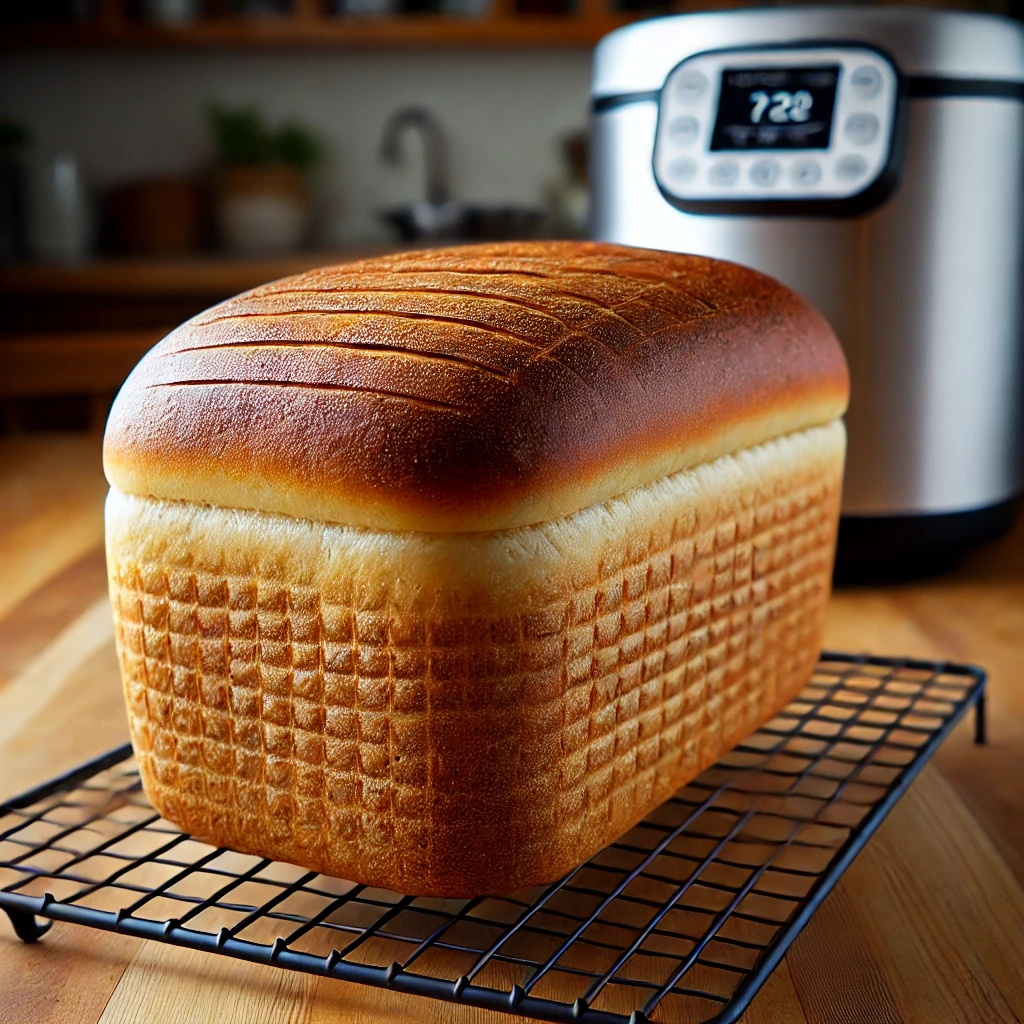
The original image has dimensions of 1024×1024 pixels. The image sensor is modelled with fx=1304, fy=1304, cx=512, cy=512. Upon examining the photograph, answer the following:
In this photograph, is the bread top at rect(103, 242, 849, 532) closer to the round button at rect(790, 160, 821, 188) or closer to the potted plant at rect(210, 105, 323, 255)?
the round button at rect(790, 160, 821, 188)

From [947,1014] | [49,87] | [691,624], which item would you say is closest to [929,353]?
[691,624]

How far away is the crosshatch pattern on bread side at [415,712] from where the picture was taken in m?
0.65

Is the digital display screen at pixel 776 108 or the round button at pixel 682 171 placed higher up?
the digital display screen at pixel 776 108

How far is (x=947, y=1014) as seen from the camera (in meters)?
0.66

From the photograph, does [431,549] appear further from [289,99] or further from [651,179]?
[289,99]

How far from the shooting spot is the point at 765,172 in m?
1.35

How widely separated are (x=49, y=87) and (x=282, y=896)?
9.24ft

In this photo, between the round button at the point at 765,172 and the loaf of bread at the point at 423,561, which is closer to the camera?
the loaf of bread at the point at 423,561

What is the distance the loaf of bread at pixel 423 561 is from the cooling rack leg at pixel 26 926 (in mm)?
91

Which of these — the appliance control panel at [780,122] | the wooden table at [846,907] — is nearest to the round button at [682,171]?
the appliance control panel at [780,122]

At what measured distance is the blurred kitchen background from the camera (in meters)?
2.64

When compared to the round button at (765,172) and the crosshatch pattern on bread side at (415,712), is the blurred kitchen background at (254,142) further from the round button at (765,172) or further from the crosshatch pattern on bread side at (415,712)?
the crosshatch pattern on bread side at (415,712)

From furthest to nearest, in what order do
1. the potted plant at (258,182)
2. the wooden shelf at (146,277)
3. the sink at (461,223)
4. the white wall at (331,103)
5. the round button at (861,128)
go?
the white wall at (331,103), the potted plant at (258,182), the sink at (461,223), the wooden shelf at (146,277), the round button at (861,128)

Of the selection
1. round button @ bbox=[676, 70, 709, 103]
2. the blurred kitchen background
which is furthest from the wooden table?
the blurred kitchen background
